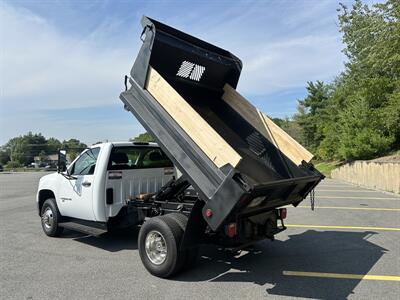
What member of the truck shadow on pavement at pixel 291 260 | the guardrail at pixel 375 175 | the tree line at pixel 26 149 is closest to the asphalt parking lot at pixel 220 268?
the truck shadow on pavement at pixel 291 260

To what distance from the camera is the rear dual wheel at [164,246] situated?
5.11 meters

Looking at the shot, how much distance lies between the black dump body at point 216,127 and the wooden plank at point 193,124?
65mm

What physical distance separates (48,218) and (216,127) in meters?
4.15

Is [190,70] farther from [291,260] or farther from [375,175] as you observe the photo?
[375,175]

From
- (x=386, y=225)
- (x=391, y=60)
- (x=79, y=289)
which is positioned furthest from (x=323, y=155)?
(x=79, y=289)

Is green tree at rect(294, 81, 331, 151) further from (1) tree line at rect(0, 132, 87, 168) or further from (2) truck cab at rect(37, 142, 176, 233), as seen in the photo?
(1) tree line at rect(0, 132, 87, 168)

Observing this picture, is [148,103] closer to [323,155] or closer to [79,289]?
[79,289]

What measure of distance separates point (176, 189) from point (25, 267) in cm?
262

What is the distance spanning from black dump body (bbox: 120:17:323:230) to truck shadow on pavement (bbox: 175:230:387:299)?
1.00m

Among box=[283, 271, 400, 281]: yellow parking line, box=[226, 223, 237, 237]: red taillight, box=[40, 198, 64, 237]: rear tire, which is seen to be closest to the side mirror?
box=[40, 198, 64, 237]: rear tire

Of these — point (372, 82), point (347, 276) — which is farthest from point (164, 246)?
point (372, 82)

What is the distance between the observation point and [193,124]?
4.77 metres

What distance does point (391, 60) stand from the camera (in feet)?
61.1

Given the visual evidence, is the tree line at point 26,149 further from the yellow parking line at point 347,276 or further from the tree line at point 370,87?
the yellow parking line at point 347,276
